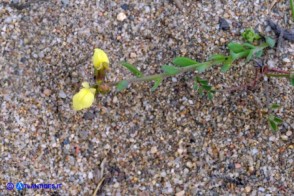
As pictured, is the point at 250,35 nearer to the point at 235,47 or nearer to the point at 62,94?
the point at 235,47

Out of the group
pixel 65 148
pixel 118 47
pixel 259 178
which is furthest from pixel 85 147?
pixel 259 178

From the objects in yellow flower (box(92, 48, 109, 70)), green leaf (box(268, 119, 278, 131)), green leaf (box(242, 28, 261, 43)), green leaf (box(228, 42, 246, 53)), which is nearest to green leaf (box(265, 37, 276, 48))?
green leaf (box(242, 28, 261, 43))

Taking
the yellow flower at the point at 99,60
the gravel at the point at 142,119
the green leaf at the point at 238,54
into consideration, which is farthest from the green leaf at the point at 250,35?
the yellow flower at the point at 99,60

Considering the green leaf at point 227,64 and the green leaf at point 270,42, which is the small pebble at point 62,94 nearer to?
the green leaf at point 227,64

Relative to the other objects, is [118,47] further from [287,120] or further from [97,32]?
[287,120]

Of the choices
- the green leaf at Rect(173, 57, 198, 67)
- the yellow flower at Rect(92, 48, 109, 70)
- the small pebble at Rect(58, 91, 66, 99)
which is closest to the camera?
the yellow flower at Rect(92, 48, 109, 70)

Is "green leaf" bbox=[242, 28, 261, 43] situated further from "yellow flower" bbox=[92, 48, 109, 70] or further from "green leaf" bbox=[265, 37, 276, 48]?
"yellow flower" bbox=[92, 48, 109, 70]

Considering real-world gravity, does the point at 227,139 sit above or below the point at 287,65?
below

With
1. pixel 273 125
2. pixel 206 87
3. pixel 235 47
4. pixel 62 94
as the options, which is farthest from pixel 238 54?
pixel 62 94
